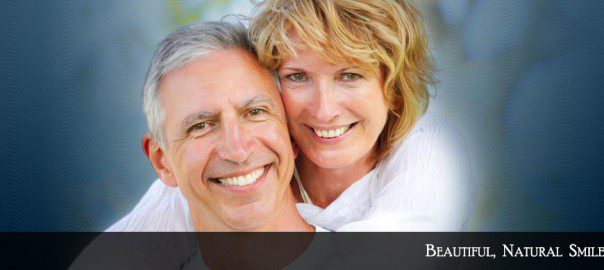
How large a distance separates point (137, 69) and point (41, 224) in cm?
66

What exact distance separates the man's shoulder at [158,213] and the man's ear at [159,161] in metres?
0.14

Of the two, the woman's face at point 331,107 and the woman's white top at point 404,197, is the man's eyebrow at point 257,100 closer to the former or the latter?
the woman's face at point 331,107

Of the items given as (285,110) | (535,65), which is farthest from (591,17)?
(285,110)

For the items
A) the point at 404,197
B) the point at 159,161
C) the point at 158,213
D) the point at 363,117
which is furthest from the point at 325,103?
the point at 158,213

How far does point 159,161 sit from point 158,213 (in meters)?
0.25

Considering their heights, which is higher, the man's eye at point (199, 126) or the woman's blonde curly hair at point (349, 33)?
the woman's blonde curly hair at point (349, 33)

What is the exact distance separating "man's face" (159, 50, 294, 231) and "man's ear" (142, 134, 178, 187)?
28 mm

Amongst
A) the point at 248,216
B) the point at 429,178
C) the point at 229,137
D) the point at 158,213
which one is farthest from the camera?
the point at 158,213

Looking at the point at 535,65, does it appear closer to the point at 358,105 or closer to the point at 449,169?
the point at 449,169

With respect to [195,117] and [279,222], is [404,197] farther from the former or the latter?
[195,117]

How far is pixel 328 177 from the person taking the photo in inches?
91.7

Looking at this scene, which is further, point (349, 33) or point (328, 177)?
point (328, 177)

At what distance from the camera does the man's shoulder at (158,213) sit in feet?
7.61

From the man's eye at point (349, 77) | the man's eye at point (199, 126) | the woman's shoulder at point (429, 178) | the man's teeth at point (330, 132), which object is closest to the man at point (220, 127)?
the man's eye at point (199, 126)
